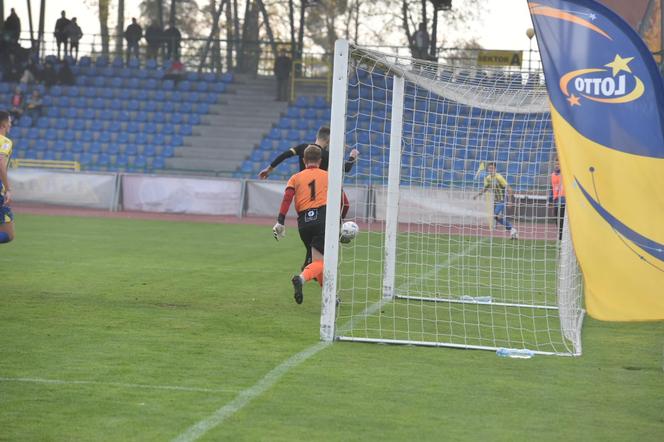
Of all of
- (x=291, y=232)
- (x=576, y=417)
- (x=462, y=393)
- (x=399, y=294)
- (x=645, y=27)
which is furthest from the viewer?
(x=645, y=27)

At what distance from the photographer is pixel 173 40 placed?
37.1m

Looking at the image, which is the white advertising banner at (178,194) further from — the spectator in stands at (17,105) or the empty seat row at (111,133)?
the spectator in stands at (17,105)

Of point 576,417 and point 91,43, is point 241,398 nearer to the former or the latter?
point 576,417

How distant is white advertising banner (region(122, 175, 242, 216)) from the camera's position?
27078 millimetres

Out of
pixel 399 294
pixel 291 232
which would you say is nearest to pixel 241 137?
pixel 291 232

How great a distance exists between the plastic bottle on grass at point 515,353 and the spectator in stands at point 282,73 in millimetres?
27751

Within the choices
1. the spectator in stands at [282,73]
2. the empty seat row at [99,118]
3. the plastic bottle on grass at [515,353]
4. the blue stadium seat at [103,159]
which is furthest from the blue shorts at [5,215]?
the spectator in stands at [282,73]

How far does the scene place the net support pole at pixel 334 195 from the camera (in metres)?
8.88

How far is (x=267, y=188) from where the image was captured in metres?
26.9

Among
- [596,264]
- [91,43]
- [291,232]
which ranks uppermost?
[91,43]

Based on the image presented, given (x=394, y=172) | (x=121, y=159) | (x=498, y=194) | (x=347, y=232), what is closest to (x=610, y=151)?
(x=347, y=232)

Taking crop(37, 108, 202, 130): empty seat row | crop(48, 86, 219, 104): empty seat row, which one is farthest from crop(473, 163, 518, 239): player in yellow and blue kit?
crop(48, 86, 219, 104): empty seat row

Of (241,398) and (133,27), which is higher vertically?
(133,27)

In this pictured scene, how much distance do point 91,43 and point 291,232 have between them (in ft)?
56.4
